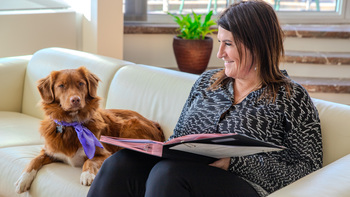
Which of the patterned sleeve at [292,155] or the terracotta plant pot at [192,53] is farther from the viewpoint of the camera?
the terracotta plant pot at [192,53]

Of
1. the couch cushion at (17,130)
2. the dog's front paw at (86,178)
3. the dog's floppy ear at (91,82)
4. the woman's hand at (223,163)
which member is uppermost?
the dog's floppy ear at (91,82)

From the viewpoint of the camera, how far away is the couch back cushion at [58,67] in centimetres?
266

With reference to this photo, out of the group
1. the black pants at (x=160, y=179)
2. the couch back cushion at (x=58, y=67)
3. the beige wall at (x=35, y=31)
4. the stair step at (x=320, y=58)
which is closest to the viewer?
the black pants at (x=160, y=179)

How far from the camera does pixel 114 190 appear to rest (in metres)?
1.59

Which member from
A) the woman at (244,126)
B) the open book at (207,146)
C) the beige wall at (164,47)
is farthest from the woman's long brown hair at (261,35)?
the beige wall at (164,47)

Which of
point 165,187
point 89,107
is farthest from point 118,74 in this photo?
point 165,187

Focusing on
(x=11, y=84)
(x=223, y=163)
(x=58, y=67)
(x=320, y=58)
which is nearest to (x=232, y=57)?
(x=223, y=163)

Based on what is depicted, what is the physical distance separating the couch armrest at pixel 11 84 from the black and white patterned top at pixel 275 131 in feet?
5.34

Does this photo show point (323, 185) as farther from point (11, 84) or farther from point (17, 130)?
point (11, 84)

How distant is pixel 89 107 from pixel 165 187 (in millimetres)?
820

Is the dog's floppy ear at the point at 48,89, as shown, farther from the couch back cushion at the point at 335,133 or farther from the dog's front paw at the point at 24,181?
the couch back cushion at the point at 335,133

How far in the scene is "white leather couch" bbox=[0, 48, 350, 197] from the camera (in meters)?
1.61

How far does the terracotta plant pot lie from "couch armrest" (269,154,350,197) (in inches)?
113

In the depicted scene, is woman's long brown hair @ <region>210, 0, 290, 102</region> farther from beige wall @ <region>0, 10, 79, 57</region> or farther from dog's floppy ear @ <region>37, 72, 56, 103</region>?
beige wall @ <region>0, 10, 79, 57</region>
